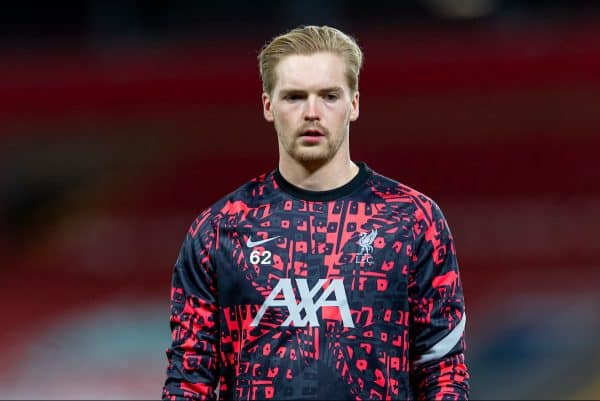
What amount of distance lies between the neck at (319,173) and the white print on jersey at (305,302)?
0.17m

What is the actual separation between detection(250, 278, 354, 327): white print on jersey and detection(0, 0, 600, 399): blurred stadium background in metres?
2.13

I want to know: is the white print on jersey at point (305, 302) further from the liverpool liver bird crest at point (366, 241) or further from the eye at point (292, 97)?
the eye at point (292, 97)

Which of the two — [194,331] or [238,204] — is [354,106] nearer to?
[238,204]

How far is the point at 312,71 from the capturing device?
5.78 feet

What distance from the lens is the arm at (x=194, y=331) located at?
178 cm

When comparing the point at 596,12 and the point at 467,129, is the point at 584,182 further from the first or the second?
the point at 596,12

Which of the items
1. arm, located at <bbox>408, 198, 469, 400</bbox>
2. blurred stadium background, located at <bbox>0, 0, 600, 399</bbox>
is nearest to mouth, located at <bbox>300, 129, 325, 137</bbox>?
arm, located at <bbox>408, 198, 469, 400</bbox>

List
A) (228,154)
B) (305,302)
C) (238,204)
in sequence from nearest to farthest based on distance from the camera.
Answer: (305,302) < (238,204) < (228,154)

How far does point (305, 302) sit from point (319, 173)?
0.23m

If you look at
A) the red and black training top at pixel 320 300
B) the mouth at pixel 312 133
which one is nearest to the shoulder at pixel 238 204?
the red and black training top at pixel 320 300

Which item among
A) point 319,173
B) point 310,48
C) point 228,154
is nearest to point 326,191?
point 319,173

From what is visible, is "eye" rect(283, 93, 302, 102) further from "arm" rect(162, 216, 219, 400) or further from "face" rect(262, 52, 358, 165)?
"arm" rect(162, 216, 219, 400)

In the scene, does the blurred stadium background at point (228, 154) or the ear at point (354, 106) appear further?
the blurred stadium background at point (228, 154)

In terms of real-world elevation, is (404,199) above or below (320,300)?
above
